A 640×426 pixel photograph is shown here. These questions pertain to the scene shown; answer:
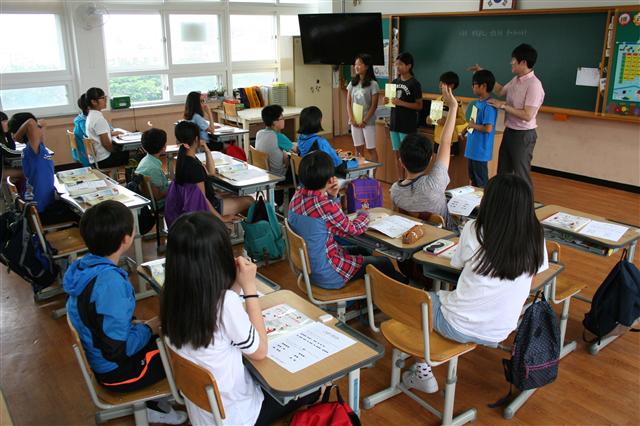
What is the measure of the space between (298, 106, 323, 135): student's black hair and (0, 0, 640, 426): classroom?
0.08 ft

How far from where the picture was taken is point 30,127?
13.5ft

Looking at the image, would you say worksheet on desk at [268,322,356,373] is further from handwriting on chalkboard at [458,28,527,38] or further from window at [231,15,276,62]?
window at [231,15,276,62]

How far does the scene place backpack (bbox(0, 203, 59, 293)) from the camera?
350 centimetres

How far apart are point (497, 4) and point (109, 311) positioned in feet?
21.6

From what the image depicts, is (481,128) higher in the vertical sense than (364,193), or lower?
higher

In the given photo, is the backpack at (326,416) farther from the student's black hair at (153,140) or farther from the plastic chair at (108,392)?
the student's black hair at (153,140)

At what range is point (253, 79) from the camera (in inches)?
369

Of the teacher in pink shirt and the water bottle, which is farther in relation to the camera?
the teacher in pink shirt

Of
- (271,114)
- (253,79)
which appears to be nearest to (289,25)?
(253,79)

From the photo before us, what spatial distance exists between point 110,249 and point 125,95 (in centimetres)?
637

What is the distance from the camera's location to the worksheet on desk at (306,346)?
1897mm

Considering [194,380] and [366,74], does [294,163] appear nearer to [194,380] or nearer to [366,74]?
[366,74]

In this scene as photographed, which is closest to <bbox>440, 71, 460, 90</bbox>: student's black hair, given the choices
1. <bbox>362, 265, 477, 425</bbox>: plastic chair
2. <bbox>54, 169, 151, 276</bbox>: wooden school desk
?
<bbox>54, 169, 151, 276</bbox>: wooden school desk

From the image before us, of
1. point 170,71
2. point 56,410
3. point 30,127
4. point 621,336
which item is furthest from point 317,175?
point 170,71
